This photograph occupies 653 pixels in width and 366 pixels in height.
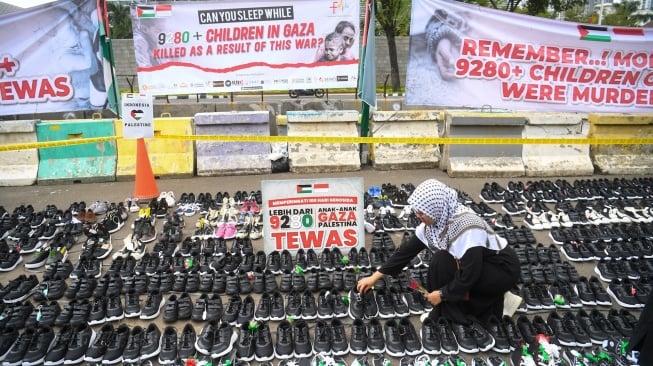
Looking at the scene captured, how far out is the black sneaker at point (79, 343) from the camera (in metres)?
3.79

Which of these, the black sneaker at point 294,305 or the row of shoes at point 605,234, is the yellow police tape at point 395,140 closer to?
the row of shoes at point 605,234

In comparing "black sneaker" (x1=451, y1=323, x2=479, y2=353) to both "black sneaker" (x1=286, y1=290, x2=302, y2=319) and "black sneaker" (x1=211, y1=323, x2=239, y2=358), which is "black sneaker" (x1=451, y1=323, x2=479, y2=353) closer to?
"black sneaker" (x1=286, y1=290, x2=302, y2=319)

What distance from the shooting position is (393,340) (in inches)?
154

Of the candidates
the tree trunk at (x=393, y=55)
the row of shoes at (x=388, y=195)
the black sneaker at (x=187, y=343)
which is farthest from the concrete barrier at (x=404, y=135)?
the tree trunk at (x=393, y=55)

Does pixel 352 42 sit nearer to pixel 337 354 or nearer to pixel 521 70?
pixel 521 70

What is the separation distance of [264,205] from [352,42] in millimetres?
5294

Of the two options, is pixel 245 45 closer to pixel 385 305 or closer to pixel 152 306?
pixel 152 306

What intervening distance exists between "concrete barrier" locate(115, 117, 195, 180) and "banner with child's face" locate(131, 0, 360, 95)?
92 centimetres

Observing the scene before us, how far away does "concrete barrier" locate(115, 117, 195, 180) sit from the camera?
9.15 metres

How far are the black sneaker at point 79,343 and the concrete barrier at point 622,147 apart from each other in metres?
9.91

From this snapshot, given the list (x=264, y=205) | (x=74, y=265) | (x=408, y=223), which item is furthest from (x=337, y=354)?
(x=74, y=265)

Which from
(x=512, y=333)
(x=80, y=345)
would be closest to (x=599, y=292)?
(x=512, y=333)

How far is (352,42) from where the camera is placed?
9.34 m

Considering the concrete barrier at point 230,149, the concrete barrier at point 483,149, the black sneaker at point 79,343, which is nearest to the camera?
the black sneaker at point 79,343
